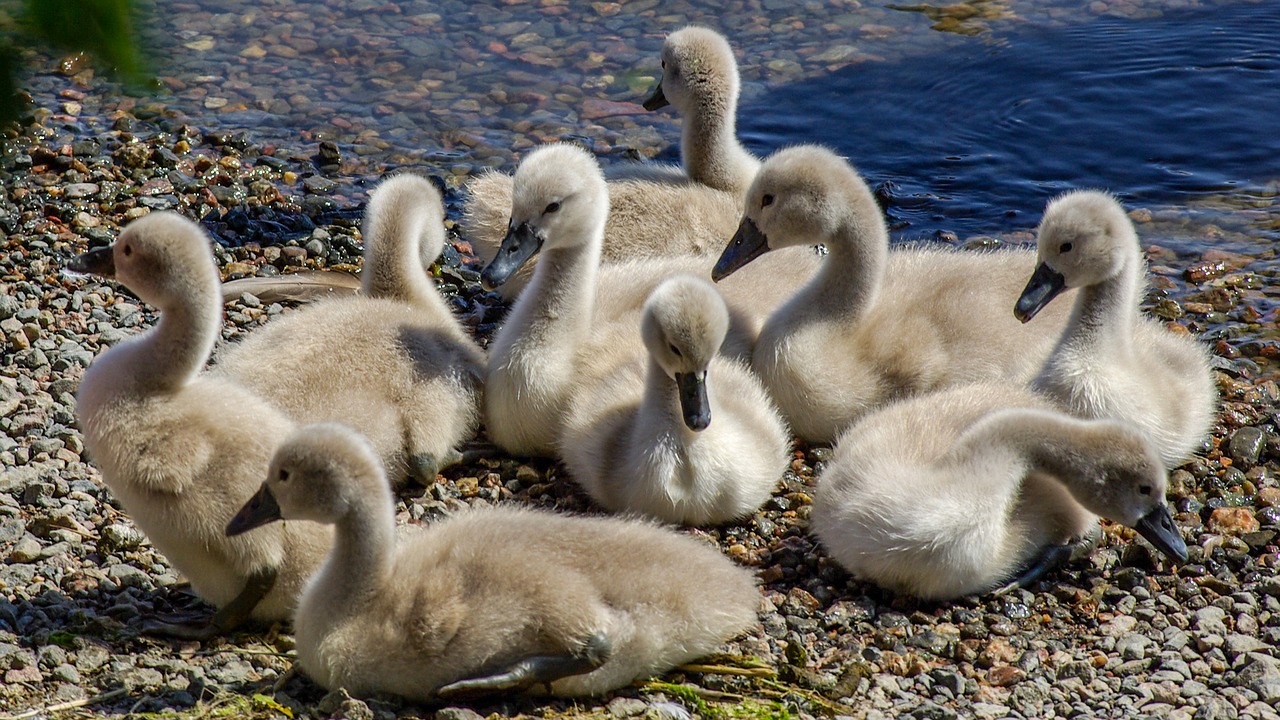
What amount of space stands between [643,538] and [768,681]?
0.63 metres

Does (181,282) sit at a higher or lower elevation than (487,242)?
higher

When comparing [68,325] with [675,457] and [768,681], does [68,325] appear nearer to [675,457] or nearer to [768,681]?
[675,457]

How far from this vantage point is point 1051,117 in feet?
34.3

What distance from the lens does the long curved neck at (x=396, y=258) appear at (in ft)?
20.8

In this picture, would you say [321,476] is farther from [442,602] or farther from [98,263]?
[98,263]

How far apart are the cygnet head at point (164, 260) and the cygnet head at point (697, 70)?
12.0ft

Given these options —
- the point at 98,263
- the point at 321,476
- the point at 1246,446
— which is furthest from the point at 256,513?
the point at 1246,446

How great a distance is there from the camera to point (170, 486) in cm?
446

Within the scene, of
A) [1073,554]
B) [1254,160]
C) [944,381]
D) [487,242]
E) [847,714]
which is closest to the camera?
[847,714]

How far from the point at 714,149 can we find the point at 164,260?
3.75 m

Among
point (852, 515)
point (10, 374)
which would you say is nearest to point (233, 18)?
point (10, 374)

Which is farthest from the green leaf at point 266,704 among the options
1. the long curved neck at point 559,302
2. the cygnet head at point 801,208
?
the cygnet head at point 801,208

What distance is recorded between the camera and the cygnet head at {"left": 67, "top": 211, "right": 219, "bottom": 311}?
4621 millimetres

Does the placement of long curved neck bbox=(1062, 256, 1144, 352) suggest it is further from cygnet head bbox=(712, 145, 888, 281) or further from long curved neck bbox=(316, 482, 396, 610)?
long curved neck bbox=(316, 482, 396, 610)
